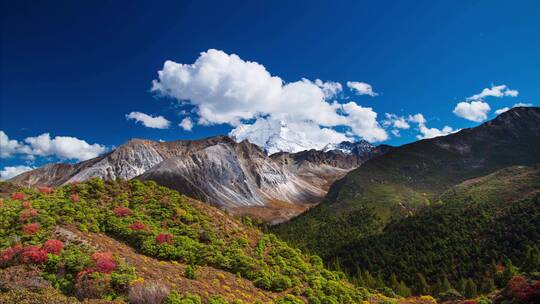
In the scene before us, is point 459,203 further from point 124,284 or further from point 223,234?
point 124,284

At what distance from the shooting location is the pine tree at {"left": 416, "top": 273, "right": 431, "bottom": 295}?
112 meters

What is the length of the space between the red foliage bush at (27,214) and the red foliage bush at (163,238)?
11.9m

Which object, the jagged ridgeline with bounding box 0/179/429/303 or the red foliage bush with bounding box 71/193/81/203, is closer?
the jagged ridgeline with bounding box 0/179/429/303

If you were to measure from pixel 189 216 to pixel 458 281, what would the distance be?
10749 centimetres

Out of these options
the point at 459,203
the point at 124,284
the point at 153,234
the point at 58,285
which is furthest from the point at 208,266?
the point at 459,203

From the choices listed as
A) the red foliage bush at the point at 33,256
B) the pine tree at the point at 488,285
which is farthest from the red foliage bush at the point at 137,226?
the pine tree at the point at 488,285

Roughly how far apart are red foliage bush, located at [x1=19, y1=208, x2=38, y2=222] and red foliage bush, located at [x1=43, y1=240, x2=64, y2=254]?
282 inches

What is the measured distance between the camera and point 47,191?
49344 millimetres

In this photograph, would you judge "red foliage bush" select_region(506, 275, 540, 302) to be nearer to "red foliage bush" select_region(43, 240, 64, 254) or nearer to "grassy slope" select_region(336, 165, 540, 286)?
"red foliage bush" select_region(43, 240, 64, 254)

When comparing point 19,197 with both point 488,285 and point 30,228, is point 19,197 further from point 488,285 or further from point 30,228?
point 488,285

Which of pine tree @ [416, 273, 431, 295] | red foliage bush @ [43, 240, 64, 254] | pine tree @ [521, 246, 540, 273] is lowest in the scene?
pine tree @ [416, 273, 431, 295]

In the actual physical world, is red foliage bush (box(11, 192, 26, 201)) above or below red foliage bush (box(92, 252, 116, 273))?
above

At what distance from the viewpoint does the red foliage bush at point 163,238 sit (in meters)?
39.2


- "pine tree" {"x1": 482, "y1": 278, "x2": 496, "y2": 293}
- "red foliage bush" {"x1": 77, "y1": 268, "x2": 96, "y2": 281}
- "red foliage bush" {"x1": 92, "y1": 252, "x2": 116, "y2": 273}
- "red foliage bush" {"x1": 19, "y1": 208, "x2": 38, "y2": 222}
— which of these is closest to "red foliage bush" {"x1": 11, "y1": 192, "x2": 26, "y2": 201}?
"red foliage bush" {"x1": 19, "y1": 208, "x2": 38, "y2": 222}
